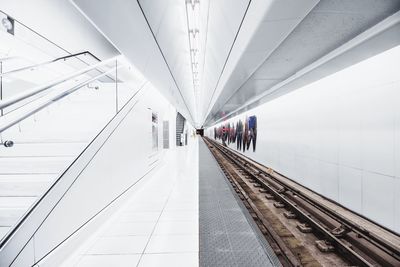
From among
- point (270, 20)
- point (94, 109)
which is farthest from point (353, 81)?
point (94, 109)

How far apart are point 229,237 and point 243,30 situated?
2.67 meters

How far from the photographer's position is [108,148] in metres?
3.10

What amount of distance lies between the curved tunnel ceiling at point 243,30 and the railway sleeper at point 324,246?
280cm


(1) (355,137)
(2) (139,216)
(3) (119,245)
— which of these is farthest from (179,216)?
(1) (355,137)

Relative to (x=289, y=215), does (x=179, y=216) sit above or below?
above

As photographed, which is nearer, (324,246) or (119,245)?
(119,245)

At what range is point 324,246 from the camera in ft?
9.05

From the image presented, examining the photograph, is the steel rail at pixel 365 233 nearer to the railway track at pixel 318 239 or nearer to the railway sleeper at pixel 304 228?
the railway track at pixel 318 239

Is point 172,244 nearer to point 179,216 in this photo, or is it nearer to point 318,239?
point 179,216

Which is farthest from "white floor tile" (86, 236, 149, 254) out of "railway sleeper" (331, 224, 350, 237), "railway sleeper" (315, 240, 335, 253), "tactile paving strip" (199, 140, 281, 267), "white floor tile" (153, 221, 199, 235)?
"railway sleeper" (331, 224, 350, 237)

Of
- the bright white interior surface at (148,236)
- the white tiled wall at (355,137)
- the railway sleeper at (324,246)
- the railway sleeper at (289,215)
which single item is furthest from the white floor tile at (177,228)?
the white tiled wall at (355,137)

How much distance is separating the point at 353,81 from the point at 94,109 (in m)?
5.02

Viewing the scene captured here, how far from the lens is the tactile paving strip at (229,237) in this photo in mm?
1919

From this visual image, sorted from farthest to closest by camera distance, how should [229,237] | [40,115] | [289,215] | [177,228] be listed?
[40,115]
[289,215]
[177,228]
[229,237]
